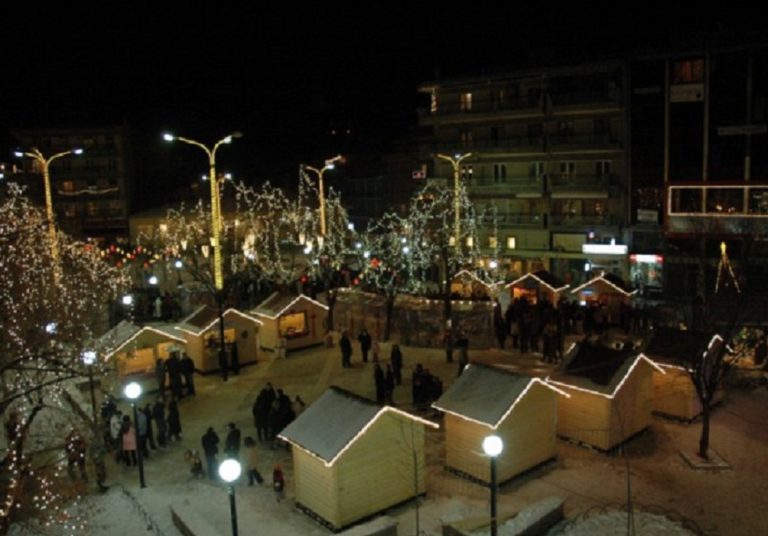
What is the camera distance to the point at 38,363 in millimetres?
19547

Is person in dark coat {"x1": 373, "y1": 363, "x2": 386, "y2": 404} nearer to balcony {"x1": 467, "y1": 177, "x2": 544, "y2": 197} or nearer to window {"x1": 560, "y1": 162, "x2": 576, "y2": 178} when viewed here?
balcony {"x1": 467, "y1": 177, "x2": 544, "y2": 197}

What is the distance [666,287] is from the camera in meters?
32.9

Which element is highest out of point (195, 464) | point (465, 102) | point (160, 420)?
point (465, 102)

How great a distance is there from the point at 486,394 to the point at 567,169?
96.8 ft

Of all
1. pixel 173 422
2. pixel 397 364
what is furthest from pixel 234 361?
pixel 173 422

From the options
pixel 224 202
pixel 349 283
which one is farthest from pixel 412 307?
pixel 224 202

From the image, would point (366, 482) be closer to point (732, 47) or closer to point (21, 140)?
point (732, 47)

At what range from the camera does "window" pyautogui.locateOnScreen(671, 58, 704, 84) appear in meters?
37.3

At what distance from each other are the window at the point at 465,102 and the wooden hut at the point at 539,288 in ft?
59.2

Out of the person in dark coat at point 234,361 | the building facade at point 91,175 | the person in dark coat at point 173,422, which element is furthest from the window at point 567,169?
the building facade at point 91,175

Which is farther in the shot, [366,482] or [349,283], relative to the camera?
[349,283]

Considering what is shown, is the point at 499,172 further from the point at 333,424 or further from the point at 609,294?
the point at 333,424

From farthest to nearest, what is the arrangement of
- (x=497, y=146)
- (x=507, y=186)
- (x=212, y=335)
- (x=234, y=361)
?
(x=497, y=146) → (x=507, y=186) → (x=212, y=335) → (x=234, y=361)

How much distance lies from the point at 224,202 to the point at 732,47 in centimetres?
4145
